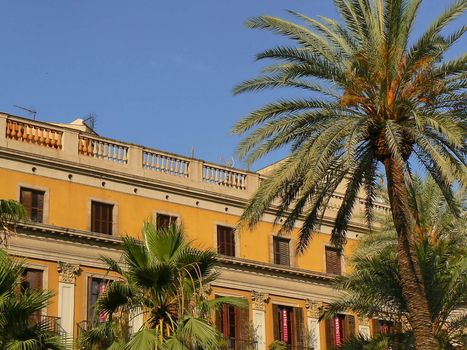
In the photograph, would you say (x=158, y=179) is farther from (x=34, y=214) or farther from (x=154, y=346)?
(x=154, y=346)

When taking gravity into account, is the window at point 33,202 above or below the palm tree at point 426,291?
above

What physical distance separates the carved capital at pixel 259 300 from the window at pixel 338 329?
3.61 meters

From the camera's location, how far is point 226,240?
43.4 m

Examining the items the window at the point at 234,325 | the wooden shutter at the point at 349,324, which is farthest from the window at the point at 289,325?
the wooden shutter at the point at 349,324

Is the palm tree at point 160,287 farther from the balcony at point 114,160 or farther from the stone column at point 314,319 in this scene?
the stone column at point 314,319

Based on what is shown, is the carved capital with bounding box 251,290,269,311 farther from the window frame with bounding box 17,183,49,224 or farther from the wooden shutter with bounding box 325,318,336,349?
the window frame with bounding box 17,183,49,224

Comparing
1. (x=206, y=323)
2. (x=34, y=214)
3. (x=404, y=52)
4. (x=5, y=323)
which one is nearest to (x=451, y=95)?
(x=404, y=52)

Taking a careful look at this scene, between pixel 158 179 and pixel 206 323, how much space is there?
18462mm

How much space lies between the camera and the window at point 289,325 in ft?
144

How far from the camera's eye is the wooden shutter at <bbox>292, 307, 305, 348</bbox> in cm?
Answer: 4406

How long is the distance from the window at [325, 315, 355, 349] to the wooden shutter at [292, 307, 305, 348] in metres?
1.61

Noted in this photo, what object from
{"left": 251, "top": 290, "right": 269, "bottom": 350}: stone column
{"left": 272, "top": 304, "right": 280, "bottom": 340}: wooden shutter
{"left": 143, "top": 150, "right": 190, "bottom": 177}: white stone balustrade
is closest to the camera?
{"left": 143, "top": 150, "right": 190, "bottom": 177}: white stone balustrade

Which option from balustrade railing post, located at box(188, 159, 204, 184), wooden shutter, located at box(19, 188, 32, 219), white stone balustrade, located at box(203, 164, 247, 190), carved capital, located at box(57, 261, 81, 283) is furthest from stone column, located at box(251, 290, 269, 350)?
wooden shutter, located at box(19, 188, 32, 219)

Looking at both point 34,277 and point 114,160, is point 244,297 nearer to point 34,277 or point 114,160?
point 114,160
